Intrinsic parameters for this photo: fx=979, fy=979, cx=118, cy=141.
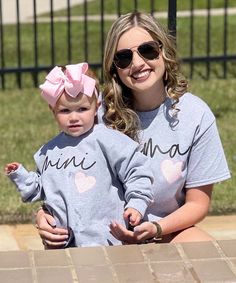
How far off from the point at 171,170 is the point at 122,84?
38cm

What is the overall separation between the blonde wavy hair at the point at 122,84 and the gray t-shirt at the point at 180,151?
6cm

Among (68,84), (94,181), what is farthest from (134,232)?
(68,84)

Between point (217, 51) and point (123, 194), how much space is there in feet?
20.9

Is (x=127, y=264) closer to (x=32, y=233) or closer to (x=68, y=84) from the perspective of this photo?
(x=68, y=84)

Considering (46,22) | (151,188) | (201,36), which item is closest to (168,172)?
(151,188)

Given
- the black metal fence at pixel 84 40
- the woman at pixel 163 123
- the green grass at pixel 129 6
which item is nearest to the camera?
the woman at pixel 163 123

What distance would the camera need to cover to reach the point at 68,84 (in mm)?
3484

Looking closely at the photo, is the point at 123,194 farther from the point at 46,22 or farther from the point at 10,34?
the point at 46,22

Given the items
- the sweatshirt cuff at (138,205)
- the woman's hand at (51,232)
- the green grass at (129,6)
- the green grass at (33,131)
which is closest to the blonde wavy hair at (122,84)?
the sweatshirt cuff at (138,205)

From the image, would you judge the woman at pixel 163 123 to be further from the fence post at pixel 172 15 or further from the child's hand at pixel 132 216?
the fence post at pixel 172 15

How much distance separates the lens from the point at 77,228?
3486mm

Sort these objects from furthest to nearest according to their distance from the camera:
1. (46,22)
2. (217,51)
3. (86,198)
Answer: (46,22) → (217,51) → (86,198)

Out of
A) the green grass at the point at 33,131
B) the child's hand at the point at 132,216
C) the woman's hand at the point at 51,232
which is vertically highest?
the child's hand at the point at 132,216

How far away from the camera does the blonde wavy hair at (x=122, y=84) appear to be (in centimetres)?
360
